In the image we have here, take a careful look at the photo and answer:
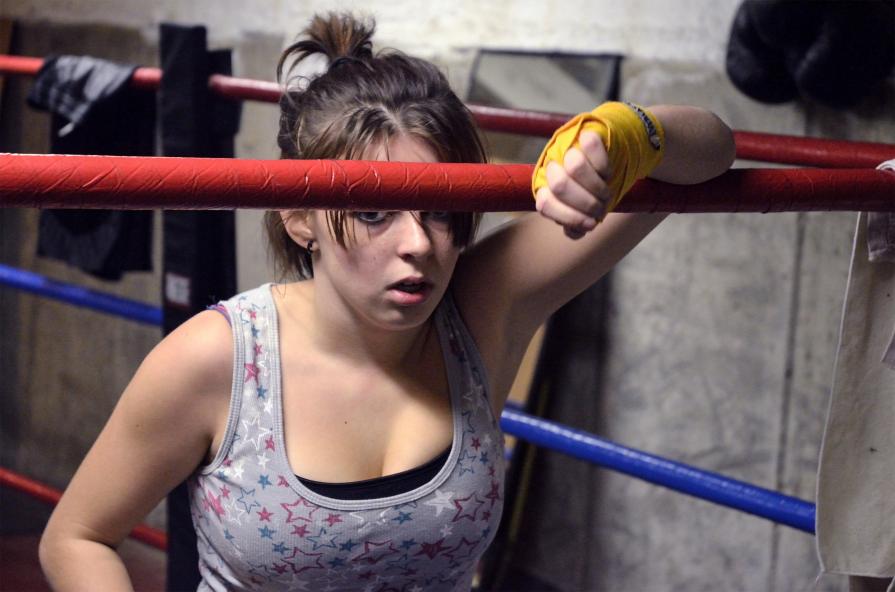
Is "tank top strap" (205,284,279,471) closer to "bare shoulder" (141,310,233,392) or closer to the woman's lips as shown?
"bare shoulder" (141,310,233,392)

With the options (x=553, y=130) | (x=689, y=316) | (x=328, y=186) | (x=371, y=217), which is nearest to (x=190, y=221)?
(x=553, y=130)

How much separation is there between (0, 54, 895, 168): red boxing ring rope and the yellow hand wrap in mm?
432

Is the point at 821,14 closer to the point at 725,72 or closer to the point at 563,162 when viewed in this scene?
the point at 725,72

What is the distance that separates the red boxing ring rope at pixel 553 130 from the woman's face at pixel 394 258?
46 centimetres

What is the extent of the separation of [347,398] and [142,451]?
0.73 ft

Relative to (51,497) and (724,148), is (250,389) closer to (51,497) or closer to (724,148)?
(724,148)

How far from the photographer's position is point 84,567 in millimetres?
1104

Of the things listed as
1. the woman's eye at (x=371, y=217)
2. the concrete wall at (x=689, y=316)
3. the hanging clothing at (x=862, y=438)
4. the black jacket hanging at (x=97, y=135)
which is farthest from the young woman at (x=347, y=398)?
the concrete wall at (x=689, y=316)

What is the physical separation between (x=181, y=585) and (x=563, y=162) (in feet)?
4.47

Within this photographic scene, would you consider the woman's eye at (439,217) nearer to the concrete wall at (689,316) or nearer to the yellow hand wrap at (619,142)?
the yellow hand wrap at (619,142)

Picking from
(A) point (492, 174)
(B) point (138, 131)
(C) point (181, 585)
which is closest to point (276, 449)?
(A) point (492, 174)

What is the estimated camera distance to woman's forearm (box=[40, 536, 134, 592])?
110 centimetres

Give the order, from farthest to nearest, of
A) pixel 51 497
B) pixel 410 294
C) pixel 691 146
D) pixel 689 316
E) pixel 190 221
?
pixel 689 316 < pixel 51 497 < pixel 190 221 < pixel 410 294 < pixel 691 146

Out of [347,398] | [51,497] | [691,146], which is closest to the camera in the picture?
[691,146]
